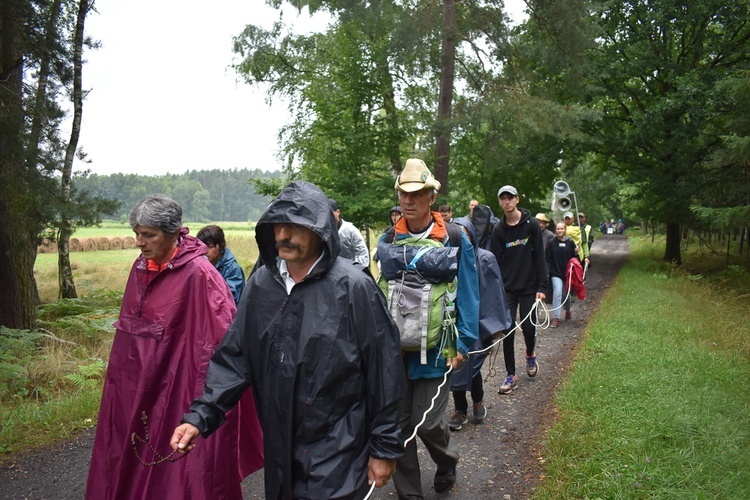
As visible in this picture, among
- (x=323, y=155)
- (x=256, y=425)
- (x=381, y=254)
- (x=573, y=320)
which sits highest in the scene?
(x=323, y=155)

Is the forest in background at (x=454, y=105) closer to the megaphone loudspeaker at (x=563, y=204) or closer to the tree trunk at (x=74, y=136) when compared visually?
the tree trunk at (x=74, y=136)

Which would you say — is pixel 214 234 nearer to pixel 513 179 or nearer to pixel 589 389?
pixel 589 389

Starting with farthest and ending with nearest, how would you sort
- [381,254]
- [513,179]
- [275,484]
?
[513,179], [381,254], [275,484]

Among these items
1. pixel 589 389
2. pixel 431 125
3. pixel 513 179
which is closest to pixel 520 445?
pixel 589 389

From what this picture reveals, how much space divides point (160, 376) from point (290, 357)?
3.92 feet

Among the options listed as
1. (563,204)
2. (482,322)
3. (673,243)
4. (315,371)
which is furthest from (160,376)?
(673,243)

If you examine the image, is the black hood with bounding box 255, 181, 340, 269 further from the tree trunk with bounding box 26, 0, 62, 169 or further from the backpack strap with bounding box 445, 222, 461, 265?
the tree trunk with bounding box 26, 0, 62, 169

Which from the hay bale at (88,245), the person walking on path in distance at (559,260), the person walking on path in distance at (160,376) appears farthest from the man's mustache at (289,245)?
the hay bale at (88,245)

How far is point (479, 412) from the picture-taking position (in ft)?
18.3

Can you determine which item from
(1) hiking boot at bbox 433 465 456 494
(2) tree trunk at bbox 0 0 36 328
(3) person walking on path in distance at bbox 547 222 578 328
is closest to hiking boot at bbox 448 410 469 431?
(1) hiking boot at bbox 433 465 456 494

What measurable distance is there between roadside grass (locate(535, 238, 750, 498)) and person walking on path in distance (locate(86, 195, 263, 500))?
2425 mm

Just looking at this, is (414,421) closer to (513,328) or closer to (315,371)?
(315,371)

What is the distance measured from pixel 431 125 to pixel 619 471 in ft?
35.7

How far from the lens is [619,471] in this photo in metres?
4.09
